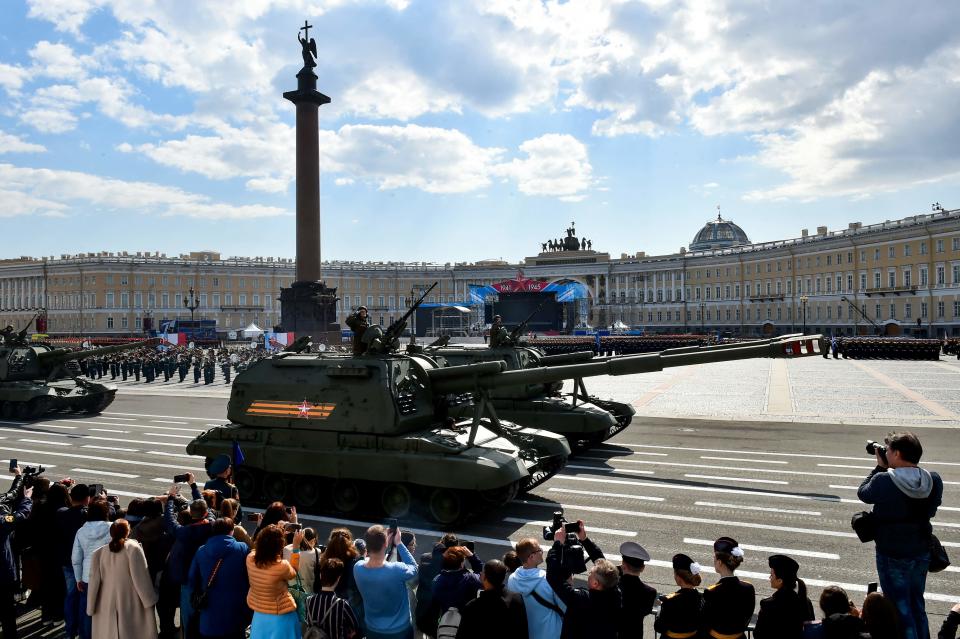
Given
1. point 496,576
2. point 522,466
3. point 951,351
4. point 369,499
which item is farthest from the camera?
point 951,351

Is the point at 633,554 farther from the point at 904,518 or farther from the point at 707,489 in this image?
the point at 707,489

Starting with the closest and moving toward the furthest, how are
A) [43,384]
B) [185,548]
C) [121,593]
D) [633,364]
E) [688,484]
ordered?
[121,593] < [185,548] < [633,364] < [688,484] < [43,384]

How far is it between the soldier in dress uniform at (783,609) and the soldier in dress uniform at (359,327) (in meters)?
8.54

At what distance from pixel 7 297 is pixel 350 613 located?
127275 mm

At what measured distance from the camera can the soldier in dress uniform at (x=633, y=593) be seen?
5020 millimetres

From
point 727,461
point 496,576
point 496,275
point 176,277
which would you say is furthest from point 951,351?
point 176,277

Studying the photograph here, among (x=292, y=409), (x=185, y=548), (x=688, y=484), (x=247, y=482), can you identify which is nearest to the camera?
(x=185, y=548)

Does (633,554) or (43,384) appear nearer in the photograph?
(633,554)

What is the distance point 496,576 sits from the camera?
4.85 meters

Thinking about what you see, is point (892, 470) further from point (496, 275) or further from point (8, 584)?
point (496, 275)

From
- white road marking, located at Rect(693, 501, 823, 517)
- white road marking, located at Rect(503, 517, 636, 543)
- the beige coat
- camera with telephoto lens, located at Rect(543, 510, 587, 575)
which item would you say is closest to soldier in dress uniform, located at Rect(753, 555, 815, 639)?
camera with telephoto lens, located at Rect(543, 510, 587, 575)

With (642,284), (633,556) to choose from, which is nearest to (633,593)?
(633,556)

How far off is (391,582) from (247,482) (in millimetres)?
7857

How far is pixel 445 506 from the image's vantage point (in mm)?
10695
